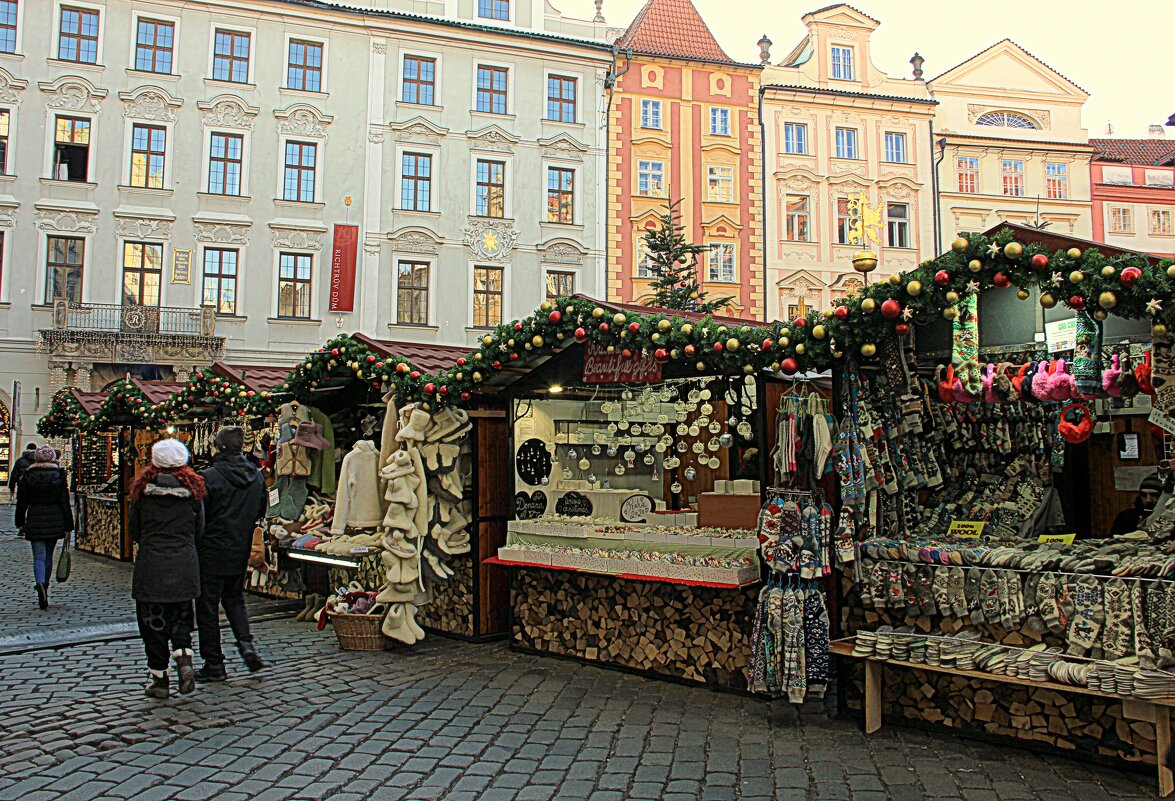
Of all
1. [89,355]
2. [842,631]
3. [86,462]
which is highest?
[89,355]

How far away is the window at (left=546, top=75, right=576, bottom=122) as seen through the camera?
27328 millimetres

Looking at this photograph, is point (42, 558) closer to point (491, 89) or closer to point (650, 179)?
point (491, 89)

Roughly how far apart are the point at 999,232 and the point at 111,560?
43.9ft

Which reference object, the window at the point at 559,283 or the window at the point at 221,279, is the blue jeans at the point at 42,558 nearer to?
the window at the point at 221,279

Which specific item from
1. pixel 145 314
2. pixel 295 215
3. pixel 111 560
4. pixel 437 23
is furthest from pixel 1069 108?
pixel 111 560

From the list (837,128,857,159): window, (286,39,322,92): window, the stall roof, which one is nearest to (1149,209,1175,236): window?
(837,128,857,159): window

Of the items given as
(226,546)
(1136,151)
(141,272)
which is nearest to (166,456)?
(226,546)

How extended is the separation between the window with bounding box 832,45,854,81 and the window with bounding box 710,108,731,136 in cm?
410

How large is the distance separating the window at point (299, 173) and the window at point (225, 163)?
120 cm

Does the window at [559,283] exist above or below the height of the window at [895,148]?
below

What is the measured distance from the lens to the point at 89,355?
885 inches

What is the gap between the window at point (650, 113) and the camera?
2834cm

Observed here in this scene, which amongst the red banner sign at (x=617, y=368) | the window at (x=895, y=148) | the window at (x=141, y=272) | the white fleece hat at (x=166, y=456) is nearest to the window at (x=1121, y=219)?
the window at (x=895, y=148)

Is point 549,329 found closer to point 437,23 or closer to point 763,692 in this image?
point 763,692
